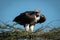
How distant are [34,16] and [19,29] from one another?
1.10m

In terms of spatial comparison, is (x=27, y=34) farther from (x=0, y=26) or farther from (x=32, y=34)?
(x=0, y=26)

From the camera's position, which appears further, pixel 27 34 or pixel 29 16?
pixel 29 16

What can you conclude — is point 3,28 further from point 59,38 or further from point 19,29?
point 59,38

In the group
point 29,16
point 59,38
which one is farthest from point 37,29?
point 29,16

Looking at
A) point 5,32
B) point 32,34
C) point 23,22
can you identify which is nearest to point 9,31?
point 5,32

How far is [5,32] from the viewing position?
2.69 metres

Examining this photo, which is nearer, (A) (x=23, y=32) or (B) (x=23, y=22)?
(A) (x=23, y=32)

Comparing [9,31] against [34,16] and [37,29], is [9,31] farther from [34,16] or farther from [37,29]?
[34,16]

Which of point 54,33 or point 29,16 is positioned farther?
point 29,16

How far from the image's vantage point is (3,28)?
2680 millimetres

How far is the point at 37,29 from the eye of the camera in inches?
106

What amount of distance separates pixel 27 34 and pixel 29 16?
1122 millimetres

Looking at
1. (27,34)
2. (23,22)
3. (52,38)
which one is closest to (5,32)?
(27,34)

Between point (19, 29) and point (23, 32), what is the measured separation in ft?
0.20
